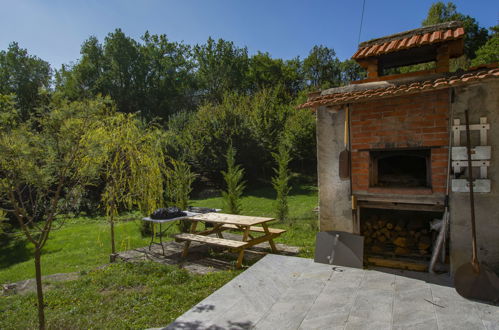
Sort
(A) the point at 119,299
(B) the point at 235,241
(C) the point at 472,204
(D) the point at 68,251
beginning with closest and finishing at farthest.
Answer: (C) the point at 472,204, (A) the point at 119,299, (B) the point at 235,241, (D) the point at 68,251

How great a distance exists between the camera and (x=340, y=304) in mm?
3352

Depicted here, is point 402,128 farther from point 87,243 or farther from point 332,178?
point 87,243

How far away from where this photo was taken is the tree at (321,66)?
122ft

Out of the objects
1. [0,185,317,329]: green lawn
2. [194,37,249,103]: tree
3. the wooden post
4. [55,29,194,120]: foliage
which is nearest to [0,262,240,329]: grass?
[0,185,317,329]: green lawn

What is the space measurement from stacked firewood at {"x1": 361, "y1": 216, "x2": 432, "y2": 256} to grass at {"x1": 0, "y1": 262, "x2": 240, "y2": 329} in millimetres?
2696

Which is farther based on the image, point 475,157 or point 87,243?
point 87,243

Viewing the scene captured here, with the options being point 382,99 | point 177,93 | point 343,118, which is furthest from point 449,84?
point 177,93

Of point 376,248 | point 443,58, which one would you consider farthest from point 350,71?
point 376,248

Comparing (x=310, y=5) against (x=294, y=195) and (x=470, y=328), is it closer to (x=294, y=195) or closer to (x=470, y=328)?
(x=470, y=328)

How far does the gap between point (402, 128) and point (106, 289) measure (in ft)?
18.2

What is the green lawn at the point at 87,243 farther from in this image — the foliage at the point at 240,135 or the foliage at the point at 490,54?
the foliage at the point at 490,54

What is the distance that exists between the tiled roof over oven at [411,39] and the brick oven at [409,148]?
16mm

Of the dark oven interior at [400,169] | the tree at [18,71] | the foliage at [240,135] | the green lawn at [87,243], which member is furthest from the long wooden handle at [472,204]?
the tree at [18,71]

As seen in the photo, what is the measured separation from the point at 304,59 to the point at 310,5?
31.5m
